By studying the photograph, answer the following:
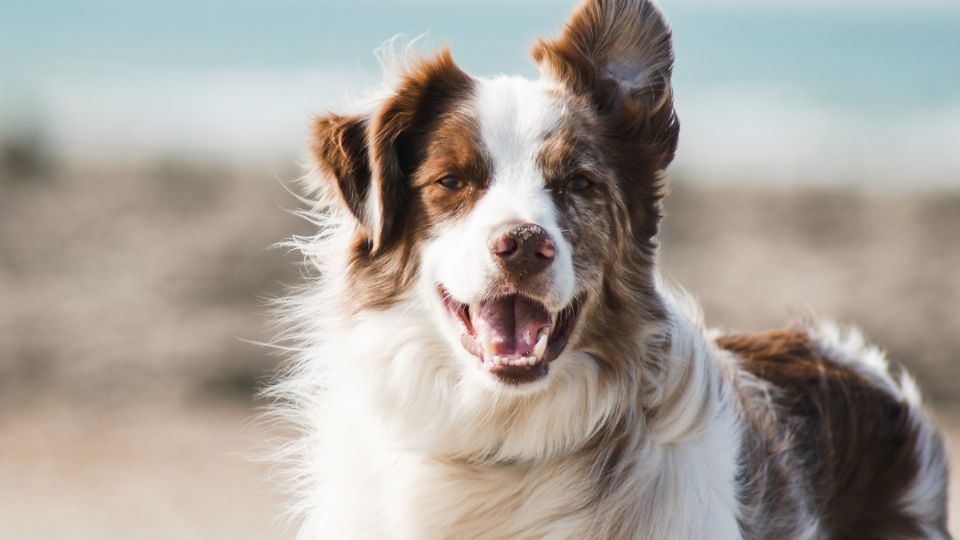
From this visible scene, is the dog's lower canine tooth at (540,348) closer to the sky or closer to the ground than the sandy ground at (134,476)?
closer to the sky

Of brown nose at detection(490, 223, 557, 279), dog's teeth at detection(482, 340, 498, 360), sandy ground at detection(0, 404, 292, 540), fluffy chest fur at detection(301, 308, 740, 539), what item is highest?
brown nose at detection(490, 223, 557, 279)

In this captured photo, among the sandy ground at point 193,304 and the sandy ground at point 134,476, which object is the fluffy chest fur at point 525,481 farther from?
the sandy ground at point 193,304

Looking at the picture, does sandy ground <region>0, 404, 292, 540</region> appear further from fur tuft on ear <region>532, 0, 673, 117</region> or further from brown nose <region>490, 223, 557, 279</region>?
brown nose <region>490, 223, 557, 279</region>

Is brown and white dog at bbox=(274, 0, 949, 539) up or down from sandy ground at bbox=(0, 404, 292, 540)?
up

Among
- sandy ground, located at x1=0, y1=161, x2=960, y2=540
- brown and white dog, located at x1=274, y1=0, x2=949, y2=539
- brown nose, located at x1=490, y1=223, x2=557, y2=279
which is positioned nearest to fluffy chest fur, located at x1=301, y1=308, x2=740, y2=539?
brown and white dog, located at x1=274, y1=0, x2=949, y2=539

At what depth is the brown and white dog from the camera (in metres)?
4.41

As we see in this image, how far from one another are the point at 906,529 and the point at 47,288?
38.1 feet

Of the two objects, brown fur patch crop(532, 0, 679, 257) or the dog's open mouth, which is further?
brown fur patch crop(532, 0, 679, 257)

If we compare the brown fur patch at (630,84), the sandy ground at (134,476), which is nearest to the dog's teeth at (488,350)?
the brown fur patch at (630,84)

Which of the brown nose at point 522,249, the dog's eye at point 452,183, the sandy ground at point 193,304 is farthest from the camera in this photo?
the sandy ground at point 193,304

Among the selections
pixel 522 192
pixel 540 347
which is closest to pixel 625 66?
pixel 522 192

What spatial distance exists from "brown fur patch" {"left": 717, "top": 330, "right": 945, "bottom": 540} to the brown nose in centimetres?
130

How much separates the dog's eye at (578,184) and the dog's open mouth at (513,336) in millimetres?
381

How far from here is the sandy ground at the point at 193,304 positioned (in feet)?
34.6
